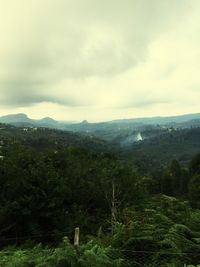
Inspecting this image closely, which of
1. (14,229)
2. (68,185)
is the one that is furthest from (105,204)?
(14,229)

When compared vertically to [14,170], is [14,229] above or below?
below

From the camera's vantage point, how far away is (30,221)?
79.4ft

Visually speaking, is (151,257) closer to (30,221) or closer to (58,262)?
(58,262)

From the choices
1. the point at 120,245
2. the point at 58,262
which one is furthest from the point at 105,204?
the point at 58,262

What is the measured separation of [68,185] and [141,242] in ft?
54.5

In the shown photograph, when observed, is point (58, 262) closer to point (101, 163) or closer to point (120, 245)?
point (120, 245)

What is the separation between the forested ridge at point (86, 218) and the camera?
36.9ft

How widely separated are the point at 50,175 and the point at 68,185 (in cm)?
289

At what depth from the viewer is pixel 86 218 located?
2555 cm

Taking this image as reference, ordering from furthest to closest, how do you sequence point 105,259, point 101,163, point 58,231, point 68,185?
point 101,163 < point 68,185 < point 58,231 < point 105,259

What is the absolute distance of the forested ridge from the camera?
1125cm


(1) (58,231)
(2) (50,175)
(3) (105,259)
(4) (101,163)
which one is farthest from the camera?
(4) (101,163)

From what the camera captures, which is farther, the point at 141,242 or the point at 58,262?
the point at 141,242

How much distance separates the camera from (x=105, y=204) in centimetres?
2966
